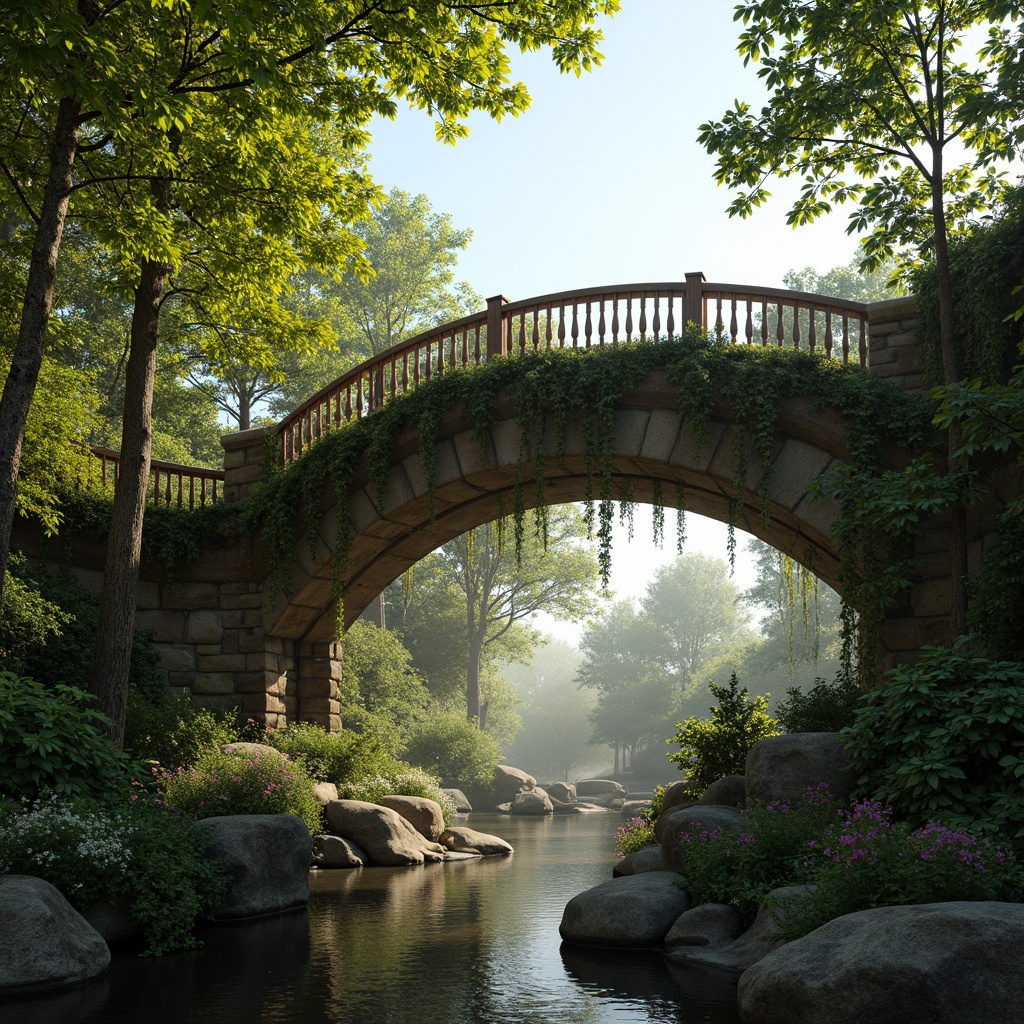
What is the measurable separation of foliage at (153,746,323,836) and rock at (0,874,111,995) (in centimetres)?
368

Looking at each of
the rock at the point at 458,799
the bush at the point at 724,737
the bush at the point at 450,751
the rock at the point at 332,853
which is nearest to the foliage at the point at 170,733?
the rock at the point at 332,853

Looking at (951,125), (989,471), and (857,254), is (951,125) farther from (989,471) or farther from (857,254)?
(857,254)

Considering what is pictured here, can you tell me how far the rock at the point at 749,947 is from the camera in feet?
21.6

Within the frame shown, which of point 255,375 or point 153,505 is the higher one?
point 255,375

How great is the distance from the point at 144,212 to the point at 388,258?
79.5ft

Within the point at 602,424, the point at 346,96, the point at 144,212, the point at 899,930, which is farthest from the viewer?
Answer: the point at 602,424

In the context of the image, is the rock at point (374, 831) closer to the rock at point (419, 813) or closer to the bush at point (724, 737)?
the rock at point (419, 813)

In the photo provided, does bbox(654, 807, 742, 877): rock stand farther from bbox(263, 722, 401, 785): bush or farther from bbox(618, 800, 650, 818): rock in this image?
bbox(618, 800, 650, 818): rock

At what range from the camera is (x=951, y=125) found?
10.8 meters

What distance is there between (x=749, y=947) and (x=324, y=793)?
8.14m

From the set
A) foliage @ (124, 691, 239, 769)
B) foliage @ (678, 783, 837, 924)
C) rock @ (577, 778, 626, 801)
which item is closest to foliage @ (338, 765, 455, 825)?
foliage @ (124, 691, 239, 769)

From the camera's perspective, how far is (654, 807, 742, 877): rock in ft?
28.5

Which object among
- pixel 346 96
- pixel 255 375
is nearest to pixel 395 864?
pixel 346 96

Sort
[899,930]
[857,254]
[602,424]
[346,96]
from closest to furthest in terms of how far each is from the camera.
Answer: [899,930] < [346,96] < [602,424] < [857,254]
